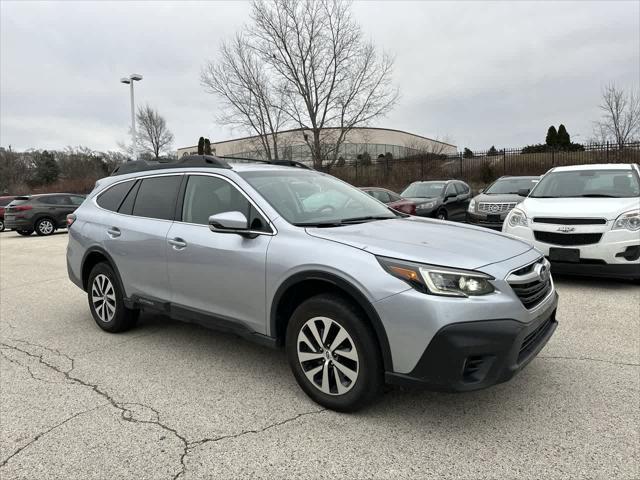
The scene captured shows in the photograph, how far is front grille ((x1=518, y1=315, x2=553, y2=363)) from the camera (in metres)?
2.71

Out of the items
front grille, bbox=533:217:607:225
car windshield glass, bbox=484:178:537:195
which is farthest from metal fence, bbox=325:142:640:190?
front grille, bbox=533:217:607:225

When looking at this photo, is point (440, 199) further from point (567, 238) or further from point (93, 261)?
point (93, 261)

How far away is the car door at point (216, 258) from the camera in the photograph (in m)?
3.28

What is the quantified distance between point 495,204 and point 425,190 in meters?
4.19

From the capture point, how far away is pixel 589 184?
275 inches

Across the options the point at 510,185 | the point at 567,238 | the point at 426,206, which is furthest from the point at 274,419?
the point at 426,206

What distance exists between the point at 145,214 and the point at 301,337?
2.19 metres

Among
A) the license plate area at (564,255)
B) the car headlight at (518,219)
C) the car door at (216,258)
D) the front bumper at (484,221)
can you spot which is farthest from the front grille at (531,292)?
the front bumper at (484,221)

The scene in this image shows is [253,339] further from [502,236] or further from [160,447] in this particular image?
[502,236]

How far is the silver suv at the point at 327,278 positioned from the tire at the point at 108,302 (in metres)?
0.02

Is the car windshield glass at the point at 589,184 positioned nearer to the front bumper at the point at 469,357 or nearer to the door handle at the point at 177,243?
the front bumper at the point at 469,357

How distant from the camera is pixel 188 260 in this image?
3.72m

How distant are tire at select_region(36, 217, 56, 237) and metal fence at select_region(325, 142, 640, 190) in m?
16.8

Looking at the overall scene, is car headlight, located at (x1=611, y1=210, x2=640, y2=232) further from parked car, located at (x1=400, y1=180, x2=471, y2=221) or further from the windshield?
parked car, located at (x1=400, y1=180, x2=471, y2=221)
